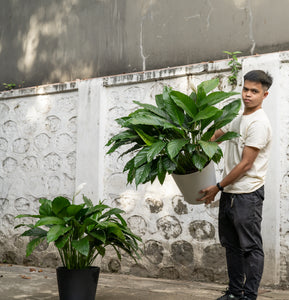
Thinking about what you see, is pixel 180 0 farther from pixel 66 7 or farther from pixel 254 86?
pixel 254 86

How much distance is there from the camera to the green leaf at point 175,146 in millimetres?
3114

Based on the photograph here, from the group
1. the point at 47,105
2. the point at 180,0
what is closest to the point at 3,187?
the point at 47,105

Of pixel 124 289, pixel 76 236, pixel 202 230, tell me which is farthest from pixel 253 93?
pixel 124 289

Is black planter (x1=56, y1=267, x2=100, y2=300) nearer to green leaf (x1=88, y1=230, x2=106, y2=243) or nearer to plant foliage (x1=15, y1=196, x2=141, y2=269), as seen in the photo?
plant foliage (x1=15, y1=196, x2=141, y2=269)

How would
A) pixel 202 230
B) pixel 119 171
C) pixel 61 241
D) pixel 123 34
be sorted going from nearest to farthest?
pixel 61 241 < pixel 202 230 < pixel 119 171 < pixel 123 34

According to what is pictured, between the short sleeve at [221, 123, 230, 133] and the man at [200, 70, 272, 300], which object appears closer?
the man at [200, 70, 272, 300]

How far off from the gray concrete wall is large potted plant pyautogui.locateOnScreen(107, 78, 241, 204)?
159cm

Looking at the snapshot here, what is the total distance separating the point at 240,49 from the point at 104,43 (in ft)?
5.69

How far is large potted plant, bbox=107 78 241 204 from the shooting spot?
3.20 m

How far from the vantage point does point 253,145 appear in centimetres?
323

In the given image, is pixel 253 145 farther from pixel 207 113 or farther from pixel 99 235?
pixel 99 235

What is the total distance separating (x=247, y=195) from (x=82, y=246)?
1.23m

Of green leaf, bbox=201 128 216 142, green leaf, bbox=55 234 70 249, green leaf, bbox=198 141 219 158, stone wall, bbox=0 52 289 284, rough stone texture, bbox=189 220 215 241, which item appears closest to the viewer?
green leaf, bbox=198 141 219 158

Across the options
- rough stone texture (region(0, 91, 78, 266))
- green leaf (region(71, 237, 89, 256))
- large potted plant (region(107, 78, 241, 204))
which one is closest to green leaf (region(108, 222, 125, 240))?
green leaf (region(71, 237, 89, 256))
